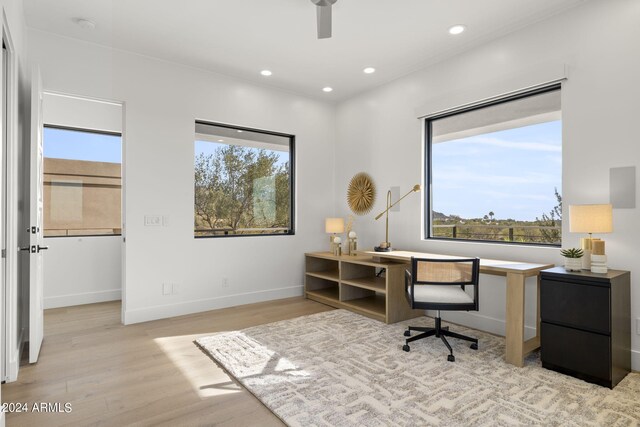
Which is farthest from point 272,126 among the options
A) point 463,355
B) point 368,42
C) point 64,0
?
point 463,355

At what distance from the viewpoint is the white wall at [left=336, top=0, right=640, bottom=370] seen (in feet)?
9.11

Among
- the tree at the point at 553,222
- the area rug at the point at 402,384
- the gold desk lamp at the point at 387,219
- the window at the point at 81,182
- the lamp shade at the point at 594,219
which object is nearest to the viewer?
the area rug at the point at 402,384

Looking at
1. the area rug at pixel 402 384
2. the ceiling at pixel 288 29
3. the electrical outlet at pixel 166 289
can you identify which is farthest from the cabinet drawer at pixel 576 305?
the electrical outlet at pixel 166 289

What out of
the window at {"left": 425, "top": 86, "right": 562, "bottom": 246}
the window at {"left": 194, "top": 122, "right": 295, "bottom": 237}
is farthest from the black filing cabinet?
the window at {"left": 194, "top": 122, "right": 295, "bottom": 237}

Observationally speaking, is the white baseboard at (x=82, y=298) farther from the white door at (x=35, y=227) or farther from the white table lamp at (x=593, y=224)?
the white table lamp at (x=593, y=224)

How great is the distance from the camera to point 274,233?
5.07 metres

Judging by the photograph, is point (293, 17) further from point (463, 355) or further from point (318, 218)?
point (463, 355)

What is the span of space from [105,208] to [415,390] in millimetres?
4614

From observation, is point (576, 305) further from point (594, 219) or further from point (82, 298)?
point (82, 298)

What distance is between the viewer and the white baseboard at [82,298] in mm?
4605

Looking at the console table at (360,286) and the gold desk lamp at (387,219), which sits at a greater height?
the gold desk lamp at (387,219)

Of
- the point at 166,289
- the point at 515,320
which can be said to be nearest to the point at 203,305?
the point at 166,289

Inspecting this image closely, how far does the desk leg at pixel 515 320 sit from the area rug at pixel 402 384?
0.31 feet

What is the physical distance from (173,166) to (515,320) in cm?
368
